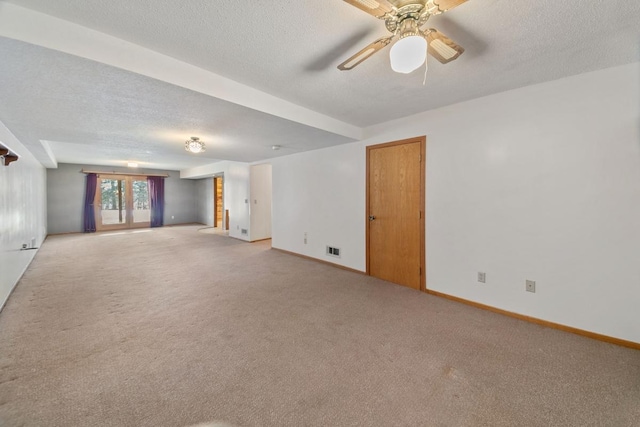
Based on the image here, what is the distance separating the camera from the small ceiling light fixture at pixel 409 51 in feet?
3.83

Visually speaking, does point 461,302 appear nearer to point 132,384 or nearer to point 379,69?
point 379,69

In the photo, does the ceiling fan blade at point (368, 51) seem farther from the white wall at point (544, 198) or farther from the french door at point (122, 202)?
the french door at point (122, 202)

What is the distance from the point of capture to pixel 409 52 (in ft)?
3.90

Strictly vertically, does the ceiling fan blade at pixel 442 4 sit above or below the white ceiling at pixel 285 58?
below

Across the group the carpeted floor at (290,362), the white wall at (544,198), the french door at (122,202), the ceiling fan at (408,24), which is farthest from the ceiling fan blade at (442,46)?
the french door at (122,202)

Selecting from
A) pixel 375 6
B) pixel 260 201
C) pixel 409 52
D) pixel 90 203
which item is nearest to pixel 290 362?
pixel 409 52

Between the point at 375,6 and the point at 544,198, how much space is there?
7.90 feet

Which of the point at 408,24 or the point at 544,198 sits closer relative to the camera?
the point at 408,24

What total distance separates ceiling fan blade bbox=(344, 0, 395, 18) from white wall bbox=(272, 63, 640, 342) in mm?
2043

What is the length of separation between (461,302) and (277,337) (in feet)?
7.18

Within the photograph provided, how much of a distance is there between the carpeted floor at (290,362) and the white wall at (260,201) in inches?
137

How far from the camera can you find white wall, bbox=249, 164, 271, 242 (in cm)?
649

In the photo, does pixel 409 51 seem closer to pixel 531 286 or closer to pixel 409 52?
pixel 409 52

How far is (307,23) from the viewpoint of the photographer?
1.52m
